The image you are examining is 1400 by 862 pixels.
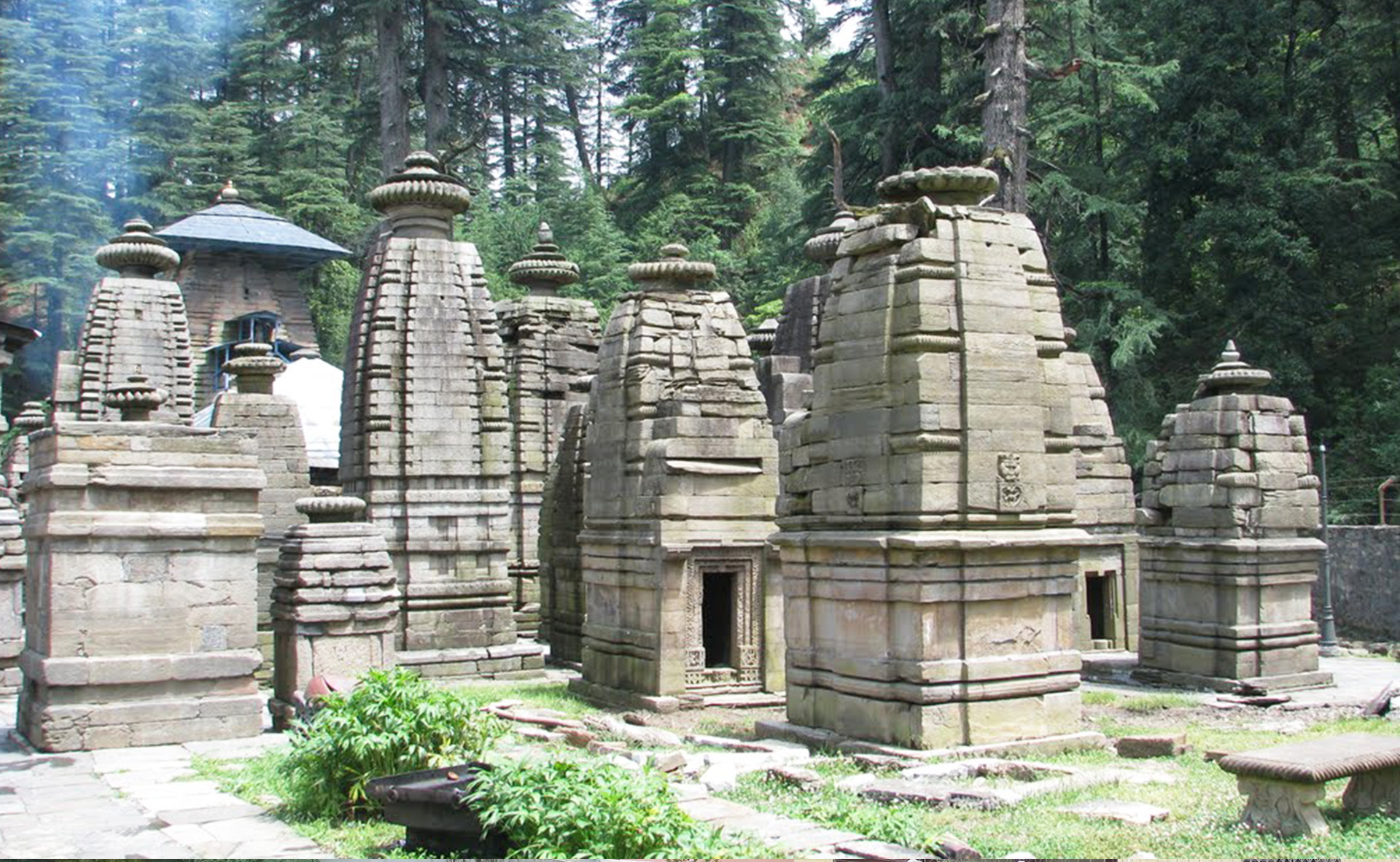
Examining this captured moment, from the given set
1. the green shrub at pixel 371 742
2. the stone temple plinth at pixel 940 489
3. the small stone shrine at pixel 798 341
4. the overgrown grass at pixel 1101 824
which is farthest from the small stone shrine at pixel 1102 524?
the green shrub at pixel 371 742

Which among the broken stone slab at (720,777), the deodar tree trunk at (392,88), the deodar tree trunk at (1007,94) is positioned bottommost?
the broken stone slab at (720,777)

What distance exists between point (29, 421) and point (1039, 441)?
84.8 feet

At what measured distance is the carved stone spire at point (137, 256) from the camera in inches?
879

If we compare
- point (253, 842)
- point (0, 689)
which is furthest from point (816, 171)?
point (253, 842)

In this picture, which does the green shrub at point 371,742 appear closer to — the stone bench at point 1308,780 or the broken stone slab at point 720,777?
the broken stone slab at point 720,777

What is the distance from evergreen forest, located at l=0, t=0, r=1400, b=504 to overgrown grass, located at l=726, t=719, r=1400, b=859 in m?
14.7

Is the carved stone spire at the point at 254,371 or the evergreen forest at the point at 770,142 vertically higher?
the evergreen forest at the point at 770,142

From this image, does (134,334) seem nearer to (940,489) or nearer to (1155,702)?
(940,489)

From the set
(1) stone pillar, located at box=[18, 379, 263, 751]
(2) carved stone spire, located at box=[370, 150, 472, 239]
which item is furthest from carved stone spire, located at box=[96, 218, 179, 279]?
(1) stone pillar, located at box=[18, 379, 263, 751]

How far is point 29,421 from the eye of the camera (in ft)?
99.8

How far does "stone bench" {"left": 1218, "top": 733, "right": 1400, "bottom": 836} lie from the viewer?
25.2 feet

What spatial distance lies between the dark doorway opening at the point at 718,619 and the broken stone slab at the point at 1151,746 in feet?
17.6

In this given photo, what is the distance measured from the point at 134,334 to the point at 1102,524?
14.7m

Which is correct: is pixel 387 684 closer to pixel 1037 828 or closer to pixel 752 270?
pixel 1037 828
